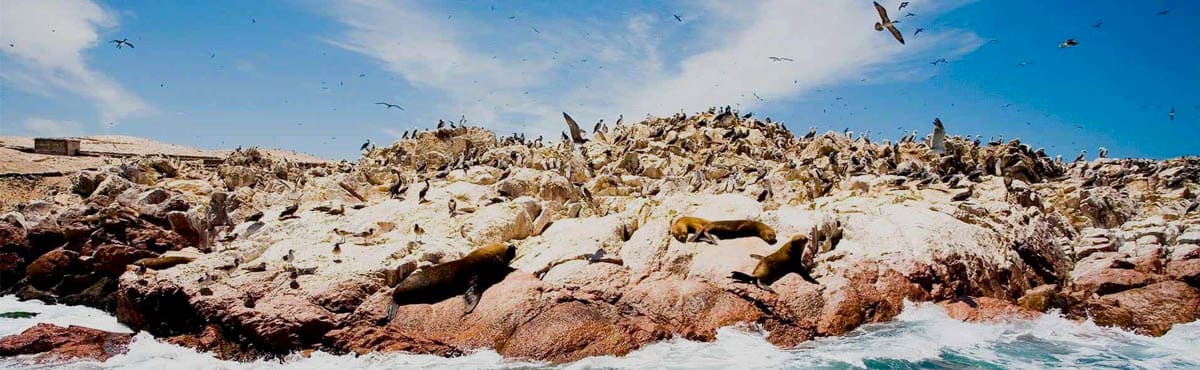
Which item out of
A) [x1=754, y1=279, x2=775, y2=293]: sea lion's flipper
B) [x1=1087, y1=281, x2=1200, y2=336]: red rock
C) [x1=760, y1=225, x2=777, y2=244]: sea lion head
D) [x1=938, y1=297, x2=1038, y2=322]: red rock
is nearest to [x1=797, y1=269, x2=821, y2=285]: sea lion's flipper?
[x1=754, y1=279, x2=775, y2=293]: sea lion's flipper

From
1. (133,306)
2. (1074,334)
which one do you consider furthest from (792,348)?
(133,306)

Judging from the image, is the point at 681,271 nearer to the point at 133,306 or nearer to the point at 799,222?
the point at 799,222

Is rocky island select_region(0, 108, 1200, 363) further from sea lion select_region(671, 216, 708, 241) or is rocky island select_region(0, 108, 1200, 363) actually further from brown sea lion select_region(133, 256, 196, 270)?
sea lion select_region(671, 216, 708, 241)

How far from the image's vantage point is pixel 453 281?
1059cm

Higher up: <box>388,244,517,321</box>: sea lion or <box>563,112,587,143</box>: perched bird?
<box>563,112,587,143</box>: perched bird

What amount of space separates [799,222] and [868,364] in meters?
4.36

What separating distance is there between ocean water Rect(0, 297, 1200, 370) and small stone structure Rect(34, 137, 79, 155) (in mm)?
39925

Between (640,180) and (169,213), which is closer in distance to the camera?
(169,213)

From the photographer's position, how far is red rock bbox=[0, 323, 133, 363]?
9344mm

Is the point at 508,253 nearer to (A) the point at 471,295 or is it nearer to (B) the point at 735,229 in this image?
(A) the point at 471,295

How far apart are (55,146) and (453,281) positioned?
43.5 m

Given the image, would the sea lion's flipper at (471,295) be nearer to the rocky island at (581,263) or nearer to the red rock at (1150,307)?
the rocky island at (581,263)

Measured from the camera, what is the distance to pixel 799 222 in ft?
41.1

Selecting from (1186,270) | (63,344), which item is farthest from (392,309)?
(1186,270)
